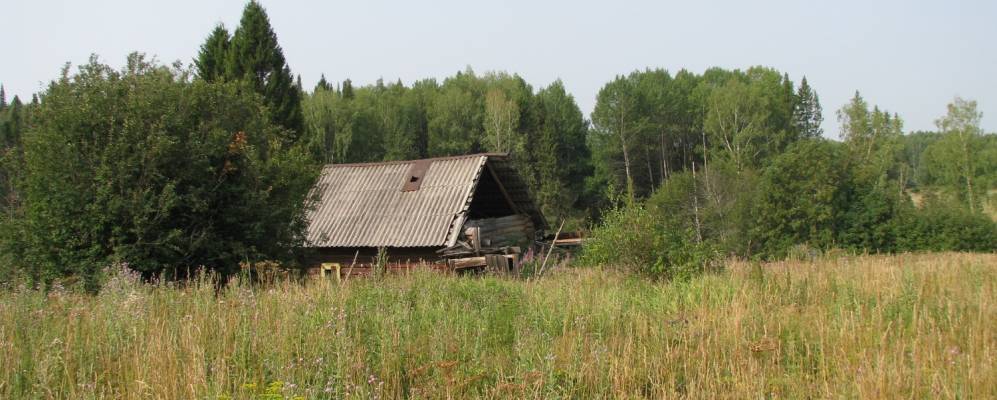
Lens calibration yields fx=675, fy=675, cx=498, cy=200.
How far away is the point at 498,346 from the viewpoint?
17.7 feet

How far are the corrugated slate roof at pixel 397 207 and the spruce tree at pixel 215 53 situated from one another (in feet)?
24.9

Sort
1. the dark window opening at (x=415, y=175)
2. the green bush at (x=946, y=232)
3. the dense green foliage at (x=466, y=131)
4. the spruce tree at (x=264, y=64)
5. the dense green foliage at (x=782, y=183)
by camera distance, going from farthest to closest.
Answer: the dense green foliage at (x=466, y=131) < the green bush at (x=946, y=232) < the dense green foliage at (x=782, y=183) < the spruce tree at (x=264, y=64) < the dark window opening at (x=415, y=175)

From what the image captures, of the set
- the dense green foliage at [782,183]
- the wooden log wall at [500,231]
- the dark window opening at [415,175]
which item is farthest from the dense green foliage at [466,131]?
the dark window opening at [415,175]

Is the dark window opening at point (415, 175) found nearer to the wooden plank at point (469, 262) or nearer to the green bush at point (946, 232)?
the wooden plank at point (469, 262)

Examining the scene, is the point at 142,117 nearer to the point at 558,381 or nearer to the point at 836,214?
the point at 558,381

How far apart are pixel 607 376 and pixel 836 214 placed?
3070 centimetres

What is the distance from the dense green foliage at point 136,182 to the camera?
964 cm

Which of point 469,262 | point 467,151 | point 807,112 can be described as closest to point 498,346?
point 469,262

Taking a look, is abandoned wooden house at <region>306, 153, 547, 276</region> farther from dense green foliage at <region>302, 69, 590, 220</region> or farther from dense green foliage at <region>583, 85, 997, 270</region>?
dense green foliage at <region>302, 69, 590, 220</region>

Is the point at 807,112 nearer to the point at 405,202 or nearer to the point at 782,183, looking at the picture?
the point at 782,183

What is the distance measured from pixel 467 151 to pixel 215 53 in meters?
29.3

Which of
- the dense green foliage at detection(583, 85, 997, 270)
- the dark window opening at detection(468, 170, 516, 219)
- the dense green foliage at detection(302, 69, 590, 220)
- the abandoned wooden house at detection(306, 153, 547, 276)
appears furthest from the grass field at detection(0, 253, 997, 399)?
the dense green foliage at detection(302, 69, 590, 220)

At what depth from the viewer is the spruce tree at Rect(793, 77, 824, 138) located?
53969 millimetres

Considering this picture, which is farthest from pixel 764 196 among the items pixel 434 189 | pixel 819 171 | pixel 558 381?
pixel 558 381
